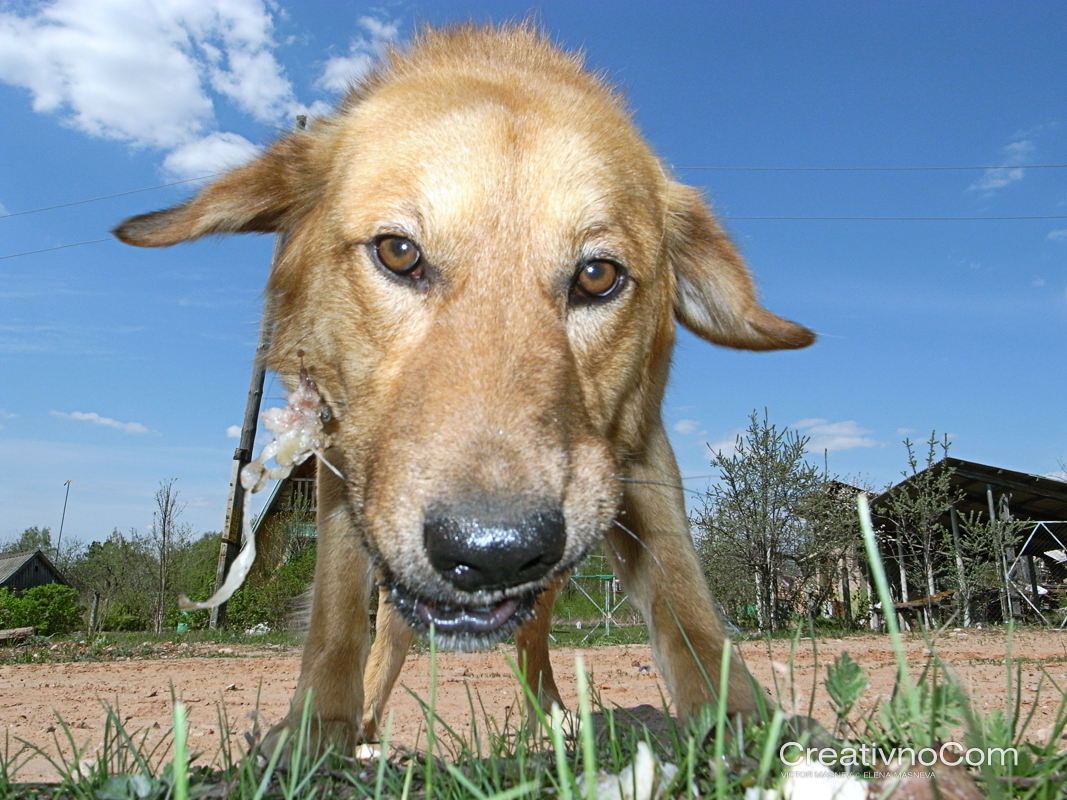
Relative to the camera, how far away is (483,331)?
2400mm

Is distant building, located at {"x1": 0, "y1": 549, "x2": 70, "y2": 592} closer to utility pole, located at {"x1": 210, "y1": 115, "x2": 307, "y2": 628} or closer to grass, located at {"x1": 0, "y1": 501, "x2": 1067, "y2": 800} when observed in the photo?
utility pole, located at {"x1": 210, "y1": 115, "x2": 307, "y2": 628}

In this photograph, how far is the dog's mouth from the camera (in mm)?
2268

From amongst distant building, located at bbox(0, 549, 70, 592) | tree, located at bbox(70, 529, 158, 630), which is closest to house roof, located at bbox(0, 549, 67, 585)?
distant building, located at bbox(0, 549, 70, 592)

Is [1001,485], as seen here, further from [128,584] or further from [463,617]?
[128,584]

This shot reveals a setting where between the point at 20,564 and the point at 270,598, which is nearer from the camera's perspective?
the point at 270,598

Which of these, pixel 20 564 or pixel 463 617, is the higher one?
pixel 20 564

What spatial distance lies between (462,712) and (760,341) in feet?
11.8

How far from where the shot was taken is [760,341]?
374 cm

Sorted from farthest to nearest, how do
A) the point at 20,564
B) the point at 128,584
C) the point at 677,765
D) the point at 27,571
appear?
1. the point at 27,571
2. the point at 20,564
3. the point at 128,584
4. the point at 677,765

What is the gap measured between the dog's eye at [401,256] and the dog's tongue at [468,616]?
110 centimetres

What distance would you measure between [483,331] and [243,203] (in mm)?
1623

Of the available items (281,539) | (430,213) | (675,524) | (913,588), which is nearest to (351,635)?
(675,524)

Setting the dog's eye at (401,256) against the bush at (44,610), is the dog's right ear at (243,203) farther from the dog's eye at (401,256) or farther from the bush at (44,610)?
the bush at (44,610)

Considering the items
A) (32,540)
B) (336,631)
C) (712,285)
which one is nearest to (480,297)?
(336,631)
